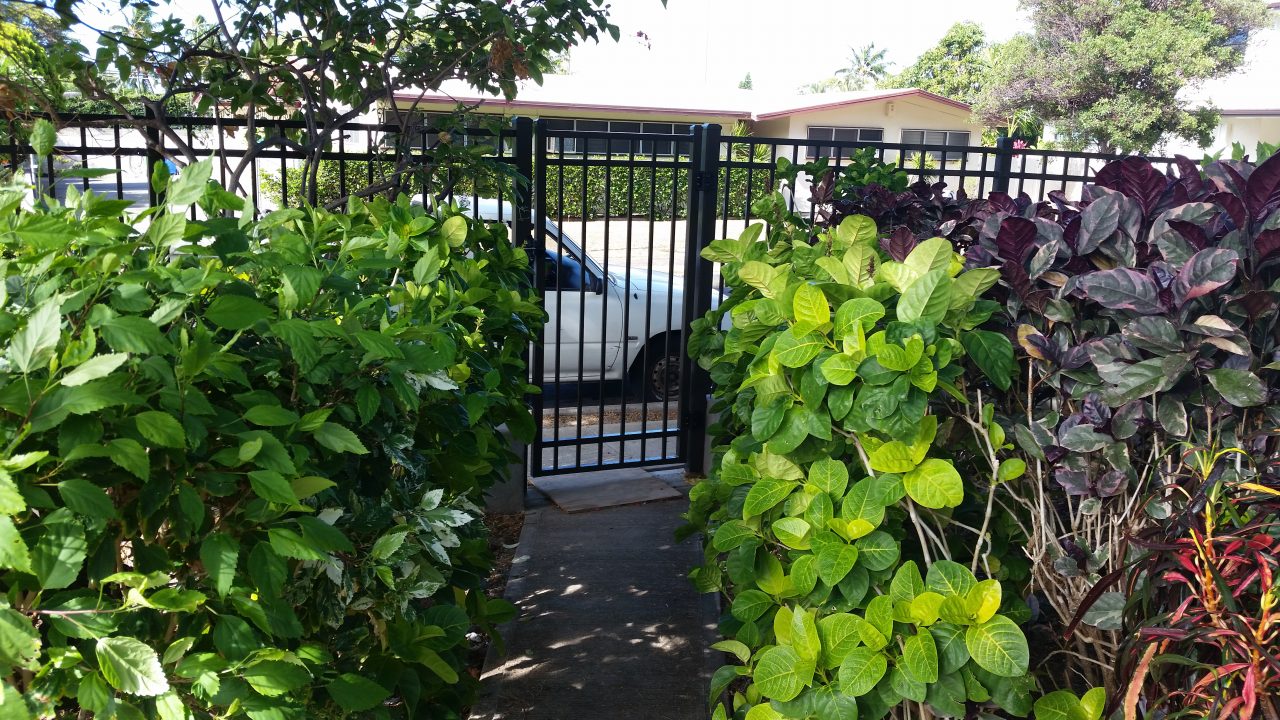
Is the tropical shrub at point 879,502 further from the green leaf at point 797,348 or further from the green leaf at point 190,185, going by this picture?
the green leaf at point 190,185

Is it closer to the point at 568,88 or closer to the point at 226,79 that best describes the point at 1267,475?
the point at 226,79

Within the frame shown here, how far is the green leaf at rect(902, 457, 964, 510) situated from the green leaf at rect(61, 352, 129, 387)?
1.43 metres

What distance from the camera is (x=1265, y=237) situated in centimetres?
186

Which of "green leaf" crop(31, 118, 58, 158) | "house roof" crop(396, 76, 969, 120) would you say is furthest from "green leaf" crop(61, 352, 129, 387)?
"house roof" crop(396, 76, 969, 120)

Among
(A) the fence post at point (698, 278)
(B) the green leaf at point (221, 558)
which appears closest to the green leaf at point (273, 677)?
(B) the green leaf at point (221, 558)

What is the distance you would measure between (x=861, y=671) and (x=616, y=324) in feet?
19.8

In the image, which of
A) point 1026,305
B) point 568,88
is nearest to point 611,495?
point 1026,305

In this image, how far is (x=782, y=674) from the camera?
1.96 meters

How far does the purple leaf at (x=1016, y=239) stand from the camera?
212cm

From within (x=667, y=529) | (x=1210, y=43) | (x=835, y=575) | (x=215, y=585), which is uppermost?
(x=1210, y=43)

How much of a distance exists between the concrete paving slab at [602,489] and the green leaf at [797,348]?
336 centimetres

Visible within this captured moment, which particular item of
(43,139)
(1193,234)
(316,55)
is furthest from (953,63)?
(43,139)

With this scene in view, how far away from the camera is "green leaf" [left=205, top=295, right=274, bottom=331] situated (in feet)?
4.58

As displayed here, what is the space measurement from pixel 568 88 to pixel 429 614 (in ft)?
88.2
